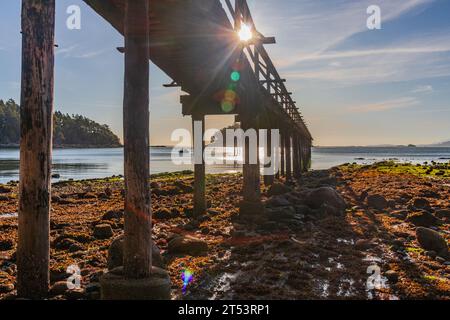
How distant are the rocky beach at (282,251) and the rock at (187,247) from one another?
0.8 inches

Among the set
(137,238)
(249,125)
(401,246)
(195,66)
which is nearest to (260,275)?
(137,238)

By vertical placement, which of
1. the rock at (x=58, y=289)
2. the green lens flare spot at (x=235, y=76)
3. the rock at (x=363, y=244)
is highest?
the green lens flare spot at (x=235, y=76)

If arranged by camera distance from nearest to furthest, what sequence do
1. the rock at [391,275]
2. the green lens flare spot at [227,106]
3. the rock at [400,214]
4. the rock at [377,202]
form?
the rock at [391,275], the rock at [400,214], the green lens flare spot at [227,106], the rock at [377,202]

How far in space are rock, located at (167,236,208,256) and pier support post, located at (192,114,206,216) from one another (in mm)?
4261

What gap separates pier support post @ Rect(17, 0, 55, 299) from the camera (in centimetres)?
463

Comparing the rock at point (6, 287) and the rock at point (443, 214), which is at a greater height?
the rock at point (443, 214)

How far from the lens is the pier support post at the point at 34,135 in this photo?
4633 millimetres

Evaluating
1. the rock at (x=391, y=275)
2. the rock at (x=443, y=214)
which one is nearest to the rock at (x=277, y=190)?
the rock at (x=443, y=214)

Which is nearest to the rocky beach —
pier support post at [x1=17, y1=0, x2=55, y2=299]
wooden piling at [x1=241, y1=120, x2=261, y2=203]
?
wooden piling at [x1=241, y1=120, x2=261, y2=203]

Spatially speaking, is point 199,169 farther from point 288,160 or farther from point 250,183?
point 288,160

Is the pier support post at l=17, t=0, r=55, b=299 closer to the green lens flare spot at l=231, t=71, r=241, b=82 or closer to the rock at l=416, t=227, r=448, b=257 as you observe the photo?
the green lens flare spot at l=231, t=71, r=241, b=82

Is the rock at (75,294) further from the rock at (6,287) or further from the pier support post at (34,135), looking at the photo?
the rock at (6,287)

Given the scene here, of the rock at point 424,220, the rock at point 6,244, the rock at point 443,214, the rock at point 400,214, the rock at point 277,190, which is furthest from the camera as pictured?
the rock at point 277,190

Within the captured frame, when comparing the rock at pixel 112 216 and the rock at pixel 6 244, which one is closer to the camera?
the rock at pixel 6 244
